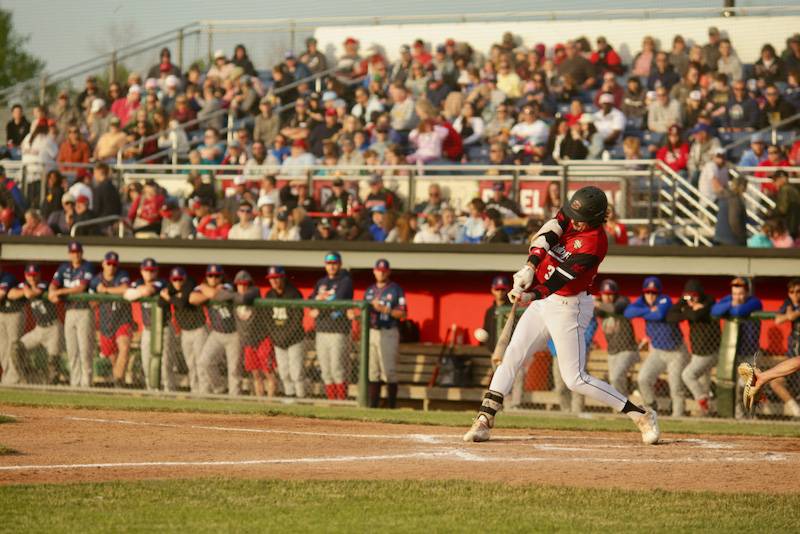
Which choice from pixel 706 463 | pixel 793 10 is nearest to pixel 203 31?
pixel 793 10

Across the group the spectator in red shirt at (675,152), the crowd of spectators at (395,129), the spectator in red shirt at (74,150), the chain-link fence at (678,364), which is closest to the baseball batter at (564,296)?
the chain-link fence at (678,364)

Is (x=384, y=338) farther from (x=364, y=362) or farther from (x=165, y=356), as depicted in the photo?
(x=165, y=356)

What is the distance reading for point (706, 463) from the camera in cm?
949

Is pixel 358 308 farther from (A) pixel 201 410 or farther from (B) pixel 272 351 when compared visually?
(A) pixel 201 410

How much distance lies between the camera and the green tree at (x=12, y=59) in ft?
167

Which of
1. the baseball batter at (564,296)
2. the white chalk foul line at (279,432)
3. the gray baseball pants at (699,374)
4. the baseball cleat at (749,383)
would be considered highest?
the baseball batter at (564,296)

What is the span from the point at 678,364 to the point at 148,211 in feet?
28.7

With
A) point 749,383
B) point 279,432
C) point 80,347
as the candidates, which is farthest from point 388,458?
point 80,347

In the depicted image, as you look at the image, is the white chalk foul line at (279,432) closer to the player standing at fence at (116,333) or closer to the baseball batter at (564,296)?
the baseball batter at (564,296)

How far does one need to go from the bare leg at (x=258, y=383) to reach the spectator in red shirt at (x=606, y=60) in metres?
9.19

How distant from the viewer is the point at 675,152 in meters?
18.5

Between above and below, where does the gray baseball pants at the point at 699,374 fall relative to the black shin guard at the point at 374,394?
above

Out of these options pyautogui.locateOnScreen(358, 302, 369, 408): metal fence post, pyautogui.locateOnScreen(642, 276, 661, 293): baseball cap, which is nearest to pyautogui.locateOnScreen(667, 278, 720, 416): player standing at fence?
pyautogui.locateOnScreen(642, 276, 661, 293): baseball cap

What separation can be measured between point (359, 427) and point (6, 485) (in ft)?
15.5
